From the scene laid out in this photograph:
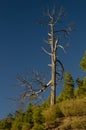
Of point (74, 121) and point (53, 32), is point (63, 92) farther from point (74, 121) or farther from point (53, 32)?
point (74, 121)

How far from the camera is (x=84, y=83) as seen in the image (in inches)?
1245

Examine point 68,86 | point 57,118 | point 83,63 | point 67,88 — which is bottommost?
point 57,118

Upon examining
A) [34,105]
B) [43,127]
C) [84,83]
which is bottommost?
[43,127]

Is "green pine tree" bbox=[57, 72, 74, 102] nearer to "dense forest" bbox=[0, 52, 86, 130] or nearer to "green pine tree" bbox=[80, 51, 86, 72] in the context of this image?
"green pine tree" bbox=[80, 51, 86, 72]

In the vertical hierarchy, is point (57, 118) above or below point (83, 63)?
below

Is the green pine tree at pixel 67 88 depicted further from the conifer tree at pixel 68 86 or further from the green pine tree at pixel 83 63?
the green pine tree at pixel 83 63

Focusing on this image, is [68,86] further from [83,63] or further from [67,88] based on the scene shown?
[83,63]

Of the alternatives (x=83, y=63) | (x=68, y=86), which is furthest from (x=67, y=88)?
(x=83, y=63)

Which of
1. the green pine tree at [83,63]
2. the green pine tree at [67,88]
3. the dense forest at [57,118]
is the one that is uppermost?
the green pine tree at [83,63]

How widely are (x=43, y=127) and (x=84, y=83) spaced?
1056 centimetres

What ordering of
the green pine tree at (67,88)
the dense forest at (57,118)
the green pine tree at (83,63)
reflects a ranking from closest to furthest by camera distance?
the dense forest at (57,118)
the green pine tree at (83,63)
the green pine tree at (67,88)

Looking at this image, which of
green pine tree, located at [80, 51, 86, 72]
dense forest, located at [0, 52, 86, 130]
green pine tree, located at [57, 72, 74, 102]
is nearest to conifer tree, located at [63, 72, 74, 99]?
→ green pine tree, located at [57, 72, 74, 102]

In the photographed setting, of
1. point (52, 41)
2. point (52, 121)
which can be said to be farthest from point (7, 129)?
point (52, 41)

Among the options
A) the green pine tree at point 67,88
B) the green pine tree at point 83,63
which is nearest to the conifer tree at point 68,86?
the green pine tree at point 67,88
